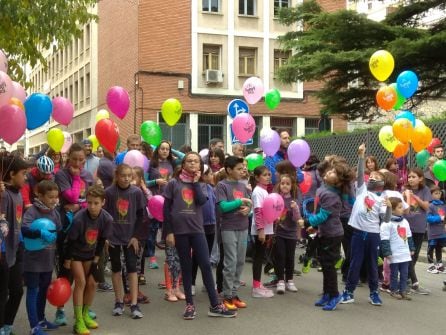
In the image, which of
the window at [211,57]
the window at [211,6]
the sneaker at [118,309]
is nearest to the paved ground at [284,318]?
the sneaker at [118,309]

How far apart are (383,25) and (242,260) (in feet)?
38.0

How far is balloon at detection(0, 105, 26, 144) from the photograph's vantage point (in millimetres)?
6235

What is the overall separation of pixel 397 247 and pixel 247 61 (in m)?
23.8

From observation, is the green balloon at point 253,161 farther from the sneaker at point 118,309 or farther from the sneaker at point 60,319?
the sneaker at point 60,319

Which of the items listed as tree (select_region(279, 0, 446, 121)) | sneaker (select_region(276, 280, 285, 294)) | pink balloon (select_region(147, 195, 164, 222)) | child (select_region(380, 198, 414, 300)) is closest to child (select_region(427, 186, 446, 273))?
child (select_region(380, 198, 414, 300))

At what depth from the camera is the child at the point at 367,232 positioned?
7.05 metres

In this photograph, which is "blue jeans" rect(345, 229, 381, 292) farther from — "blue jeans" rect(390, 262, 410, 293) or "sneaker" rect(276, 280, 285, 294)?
"sneaker" rect(276, 280, 285, 294)

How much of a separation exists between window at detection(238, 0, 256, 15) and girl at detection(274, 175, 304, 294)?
78.9 feet

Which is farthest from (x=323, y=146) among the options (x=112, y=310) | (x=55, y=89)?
(x=55, y=89)

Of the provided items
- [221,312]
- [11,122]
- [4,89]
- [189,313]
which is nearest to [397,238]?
[221,312]

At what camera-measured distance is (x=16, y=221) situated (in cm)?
512

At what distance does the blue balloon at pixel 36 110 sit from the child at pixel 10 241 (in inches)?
98.7

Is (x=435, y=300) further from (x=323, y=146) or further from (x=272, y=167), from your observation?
(x=323, y=146)

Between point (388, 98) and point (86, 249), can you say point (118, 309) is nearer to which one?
point (86, 249)
